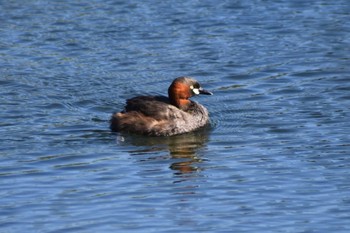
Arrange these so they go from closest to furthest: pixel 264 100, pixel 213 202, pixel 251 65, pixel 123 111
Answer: pixel 213 202, pixel 123 111, pixel 264 100, pixel 251 65

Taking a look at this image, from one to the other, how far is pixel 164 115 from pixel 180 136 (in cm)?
39

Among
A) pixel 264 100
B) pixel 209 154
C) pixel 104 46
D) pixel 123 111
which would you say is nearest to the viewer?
pixel 209 154

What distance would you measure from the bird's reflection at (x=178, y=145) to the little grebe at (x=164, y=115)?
11 centimetres

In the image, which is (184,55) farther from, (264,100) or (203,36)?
(264,100)

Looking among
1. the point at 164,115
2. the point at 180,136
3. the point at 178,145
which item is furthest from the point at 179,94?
the point at 178,145

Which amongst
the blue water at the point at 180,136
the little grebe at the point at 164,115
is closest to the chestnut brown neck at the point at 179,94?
the little grebe at the point at 164,115

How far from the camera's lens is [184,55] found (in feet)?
64.6

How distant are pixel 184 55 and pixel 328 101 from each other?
12.4 feet

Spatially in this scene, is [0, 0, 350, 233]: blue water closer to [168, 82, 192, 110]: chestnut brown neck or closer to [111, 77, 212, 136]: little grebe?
[111, 77, 212, 136]: little grebe

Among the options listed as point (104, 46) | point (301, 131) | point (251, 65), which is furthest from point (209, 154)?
point (104, 46)

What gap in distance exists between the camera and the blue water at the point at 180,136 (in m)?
11.8

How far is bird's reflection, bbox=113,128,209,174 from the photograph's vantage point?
14.1m

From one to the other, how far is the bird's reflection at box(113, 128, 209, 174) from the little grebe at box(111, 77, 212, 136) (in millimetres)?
114

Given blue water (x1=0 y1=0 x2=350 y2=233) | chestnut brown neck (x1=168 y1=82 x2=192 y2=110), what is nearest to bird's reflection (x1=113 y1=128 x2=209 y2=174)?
blue water (x1=0 y1=0 x2=350 y2=233)
